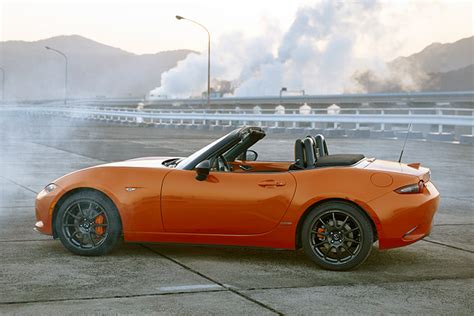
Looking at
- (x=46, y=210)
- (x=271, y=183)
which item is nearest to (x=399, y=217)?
(x=271, y=183)

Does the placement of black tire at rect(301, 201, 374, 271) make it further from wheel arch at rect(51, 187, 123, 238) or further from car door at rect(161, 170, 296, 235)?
wheel arch at rect(51, 187, 123, 238)

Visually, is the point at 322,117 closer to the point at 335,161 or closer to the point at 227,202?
the point at 335,161

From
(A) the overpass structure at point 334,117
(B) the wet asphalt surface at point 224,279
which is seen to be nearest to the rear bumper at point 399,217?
(B) the wet asphalt surface at point 224,279

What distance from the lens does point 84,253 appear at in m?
7.29

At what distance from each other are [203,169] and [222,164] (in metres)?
0.44

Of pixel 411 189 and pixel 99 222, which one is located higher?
pixel 411 189

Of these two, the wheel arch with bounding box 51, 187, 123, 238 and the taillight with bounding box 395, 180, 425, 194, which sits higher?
the taillight with bounding box 395, 180, 425, 194

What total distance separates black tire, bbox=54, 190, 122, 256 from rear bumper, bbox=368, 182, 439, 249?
2.24 meters

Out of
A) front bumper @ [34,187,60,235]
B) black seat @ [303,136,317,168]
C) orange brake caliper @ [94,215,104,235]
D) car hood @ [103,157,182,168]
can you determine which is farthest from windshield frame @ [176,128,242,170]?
front bumper @ [34,187,60,235]

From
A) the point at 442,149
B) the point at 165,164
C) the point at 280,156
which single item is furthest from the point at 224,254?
the point at 442,149

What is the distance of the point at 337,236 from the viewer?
6848mm

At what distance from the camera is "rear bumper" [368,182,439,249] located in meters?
6.81

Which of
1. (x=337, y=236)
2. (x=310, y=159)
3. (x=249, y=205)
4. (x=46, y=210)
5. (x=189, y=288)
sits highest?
(x=310, y=159)

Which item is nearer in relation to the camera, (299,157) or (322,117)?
(299,157)
